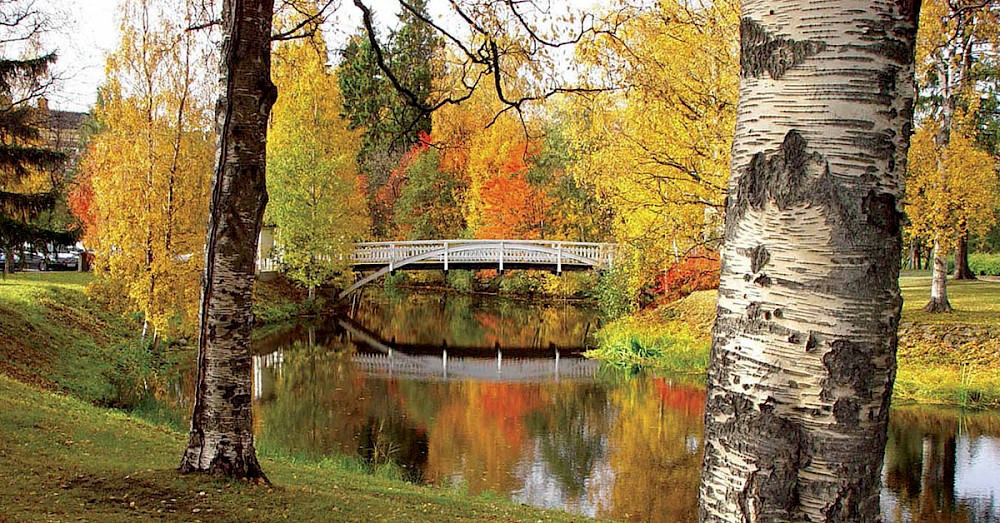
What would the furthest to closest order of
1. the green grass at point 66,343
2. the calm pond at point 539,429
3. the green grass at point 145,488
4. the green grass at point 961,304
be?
the green grass at point 961,304 < the green grass at point 66,343 < the calm pond at point 539,429 < the green grass at point 145,488

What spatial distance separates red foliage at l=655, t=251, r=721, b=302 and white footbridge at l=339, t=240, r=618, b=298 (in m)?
4.18

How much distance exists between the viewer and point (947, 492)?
8.59 meters

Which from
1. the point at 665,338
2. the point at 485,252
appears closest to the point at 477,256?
the point at 485,252

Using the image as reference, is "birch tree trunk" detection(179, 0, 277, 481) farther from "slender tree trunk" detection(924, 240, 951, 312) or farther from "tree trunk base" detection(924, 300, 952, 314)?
"tree trunk base" detection(924, 300, 952, 314)

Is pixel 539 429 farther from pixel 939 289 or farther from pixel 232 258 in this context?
pixel 939 289

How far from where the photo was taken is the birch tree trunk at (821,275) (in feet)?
5.21

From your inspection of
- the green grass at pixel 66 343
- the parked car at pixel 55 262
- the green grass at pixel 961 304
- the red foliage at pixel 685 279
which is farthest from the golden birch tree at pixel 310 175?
the green grass at pixel 961 304

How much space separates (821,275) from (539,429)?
10.2m

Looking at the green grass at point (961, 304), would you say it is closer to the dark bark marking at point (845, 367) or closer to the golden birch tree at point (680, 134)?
the golden birch tree at point (680, 134)

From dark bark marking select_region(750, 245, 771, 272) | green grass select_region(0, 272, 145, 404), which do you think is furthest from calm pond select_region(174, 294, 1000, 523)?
dark bark marking select_region(750, 245, 771, 272)

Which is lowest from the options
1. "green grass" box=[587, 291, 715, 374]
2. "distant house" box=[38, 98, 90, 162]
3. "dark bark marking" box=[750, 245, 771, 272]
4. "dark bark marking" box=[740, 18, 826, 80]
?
"green grass" box=[587, 291, 715, 374]

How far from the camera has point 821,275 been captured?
1.61 m

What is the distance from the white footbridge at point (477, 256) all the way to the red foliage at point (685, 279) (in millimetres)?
4183

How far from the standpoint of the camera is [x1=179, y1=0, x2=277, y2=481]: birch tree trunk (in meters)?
4.95
